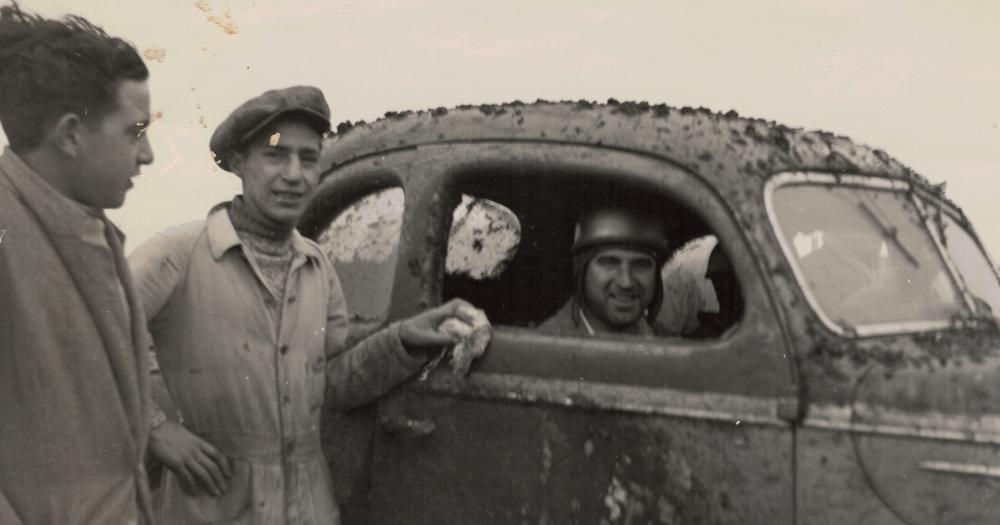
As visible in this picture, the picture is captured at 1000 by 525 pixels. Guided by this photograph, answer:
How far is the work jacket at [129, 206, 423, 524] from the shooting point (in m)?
2.61

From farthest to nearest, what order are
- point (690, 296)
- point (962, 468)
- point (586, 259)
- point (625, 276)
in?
point (690, 296) → point (586, 259) → point (625, 276) → point (962, 468)

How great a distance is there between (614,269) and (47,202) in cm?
224

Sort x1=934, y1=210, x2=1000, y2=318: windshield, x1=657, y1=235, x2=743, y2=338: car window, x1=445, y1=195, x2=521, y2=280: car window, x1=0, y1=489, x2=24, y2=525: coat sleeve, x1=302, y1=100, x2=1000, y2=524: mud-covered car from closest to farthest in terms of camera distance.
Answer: x1=0, y1=489, x2=24, y2=525: coat sleeve
x1=302, y1=100, x2=1000, y2=524: mud-covered car
x1=934, y1=210, x2=1000, y2=318: windshield
x1=445, y1=195, x2=521, y2=280: car window
x1=657, y1=235, x2=743, y2=338: car window

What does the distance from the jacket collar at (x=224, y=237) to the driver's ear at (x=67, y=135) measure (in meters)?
0.88

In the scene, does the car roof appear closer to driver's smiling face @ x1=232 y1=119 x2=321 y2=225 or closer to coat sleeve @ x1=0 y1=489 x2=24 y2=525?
driver's smiling face @ x1=232 y1=119 x2=321 y2=225

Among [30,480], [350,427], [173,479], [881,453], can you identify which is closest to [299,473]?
[173,479]

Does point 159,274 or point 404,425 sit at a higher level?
point 159,274

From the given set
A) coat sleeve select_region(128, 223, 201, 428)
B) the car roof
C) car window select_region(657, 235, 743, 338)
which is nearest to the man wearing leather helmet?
the car roof

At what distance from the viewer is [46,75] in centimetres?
178

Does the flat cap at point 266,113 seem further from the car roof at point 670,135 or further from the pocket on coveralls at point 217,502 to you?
the pocket on coveralls at point 217,502

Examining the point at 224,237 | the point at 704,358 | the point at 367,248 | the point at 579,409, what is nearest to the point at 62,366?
the point at 224,237

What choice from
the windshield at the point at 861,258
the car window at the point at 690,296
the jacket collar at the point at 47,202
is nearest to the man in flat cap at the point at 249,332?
the jacket collar at the point at 47,202

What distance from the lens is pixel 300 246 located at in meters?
2.89

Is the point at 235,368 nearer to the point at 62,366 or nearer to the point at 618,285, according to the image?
the point at 62,366
